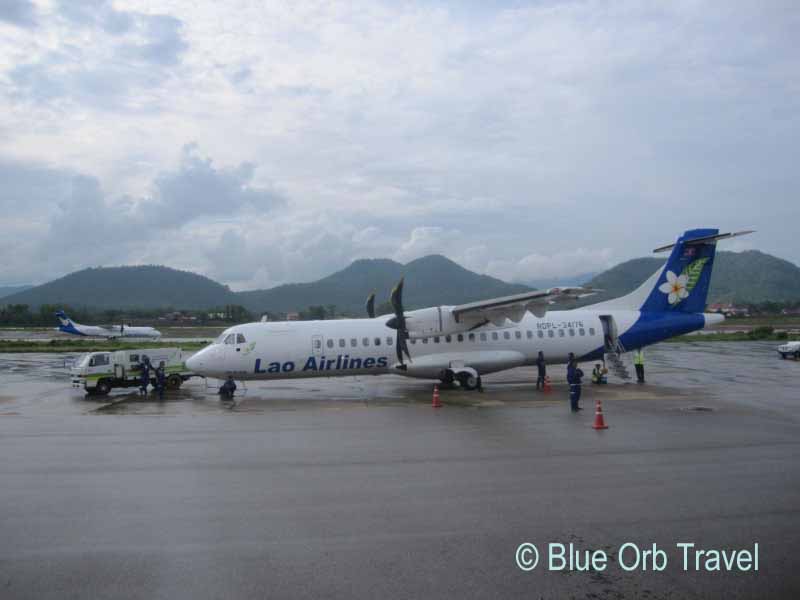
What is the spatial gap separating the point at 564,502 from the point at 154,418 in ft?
39.8

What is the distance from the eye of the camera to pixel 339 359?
2150 centimetres

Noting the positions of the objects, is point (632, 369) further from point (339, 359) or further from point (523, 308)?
point (339, 359)

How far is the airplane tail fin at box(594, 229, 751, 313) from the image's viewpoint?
923 inches

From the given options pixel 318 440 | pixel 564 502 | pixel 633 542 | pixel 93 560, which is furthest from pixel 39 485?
pixel 633 542

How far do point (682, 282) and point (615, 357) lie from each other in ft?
13.6

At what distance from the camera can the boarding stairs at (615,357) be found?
74.8 ft

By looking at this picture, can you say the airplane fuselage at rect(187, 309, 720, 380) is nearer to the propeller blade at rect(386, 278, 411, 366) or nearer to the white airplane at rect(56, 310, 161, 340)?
the propeller blade at rect(386, 278, 411, 366)

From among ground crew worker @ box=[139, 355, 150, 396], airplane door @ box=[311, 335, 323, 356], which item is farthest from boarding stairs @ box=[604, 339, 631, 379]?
ground crew worker @ box=[139, 355, 150, 396]

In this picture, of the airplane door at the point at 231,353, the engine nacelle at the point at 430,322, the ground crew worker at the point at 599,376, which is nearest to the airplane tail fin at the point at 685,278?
the ground crew worker at the point at 599,376

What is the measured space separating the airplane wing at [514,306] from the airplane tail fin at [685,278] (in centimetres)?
579

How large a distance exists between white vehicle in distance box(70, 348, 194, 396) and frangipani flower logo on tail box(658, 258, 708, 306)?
1928 cm

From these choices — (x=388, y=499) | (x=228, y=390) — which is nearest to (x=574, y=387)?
(x=388, y=499)

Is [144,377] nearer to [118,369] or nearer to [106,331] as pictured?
[118,369]

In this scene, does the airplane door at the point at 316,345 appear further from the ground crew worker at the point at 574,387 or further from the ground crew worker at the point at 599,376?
the ground crew worker at the point at 599,376
